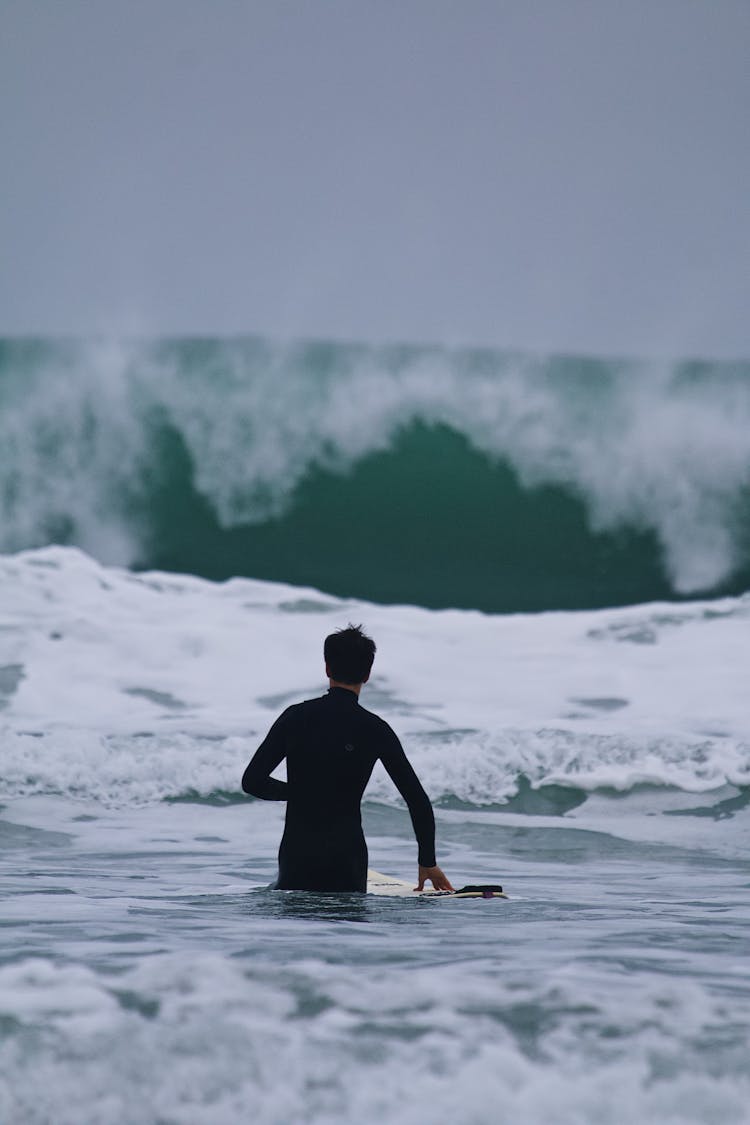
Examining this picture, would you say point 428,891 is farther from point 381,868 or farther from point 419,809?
point 381,868

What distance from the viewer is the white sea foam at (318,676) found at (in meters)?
5.91

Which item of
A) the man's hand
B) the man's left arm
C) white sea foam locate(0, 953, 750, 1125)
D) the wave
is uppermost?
the wave

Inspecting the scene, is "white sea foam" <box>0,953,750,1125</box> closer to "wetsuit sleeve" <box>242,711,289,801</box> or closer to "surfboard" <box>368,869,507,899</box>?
"wetsuit sleeve" <box>242,711,289,801</box>

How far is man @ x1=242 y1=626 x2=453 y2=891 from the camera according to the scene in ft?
7.95

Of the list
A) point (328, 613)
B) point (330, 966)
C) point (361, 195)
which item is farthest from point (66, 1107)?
point (361, 195)

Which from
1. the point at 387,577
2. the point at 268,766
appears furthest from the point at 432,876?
the point at 387,577

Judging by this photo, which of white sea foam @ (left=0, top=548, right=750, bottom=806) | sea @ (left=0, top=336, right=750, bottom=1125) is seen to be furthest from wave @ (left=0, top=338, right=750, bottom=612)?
white sea foam @ (left=0, top=548, right=750, bottom=806)

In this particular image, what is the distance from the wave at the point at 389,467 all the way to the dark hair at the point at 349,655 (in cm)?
371

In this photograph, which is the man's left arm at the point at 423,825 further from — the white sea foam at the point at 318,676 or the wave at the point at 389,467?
the wave at the point at 389,467

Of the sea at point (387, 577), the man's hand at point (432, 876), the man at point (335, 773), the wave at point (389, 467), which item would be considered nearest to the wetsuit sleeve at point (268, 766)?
the man at point (335, 773)

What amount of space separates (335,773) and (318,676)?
405 centimetres

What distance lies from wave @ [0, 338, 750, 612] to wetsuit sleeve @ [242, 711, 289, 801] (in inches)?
148

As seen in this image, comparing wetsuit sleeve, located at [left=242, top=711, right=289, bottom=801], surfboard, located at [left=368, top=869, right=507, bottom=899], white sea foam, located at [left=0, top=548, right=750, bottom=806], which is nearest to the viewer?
wetsuit sleeve, located at [left=242, top=711, right=289, bottom=801]

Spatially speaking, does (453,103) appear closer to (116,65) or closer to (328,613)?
(116,65)
